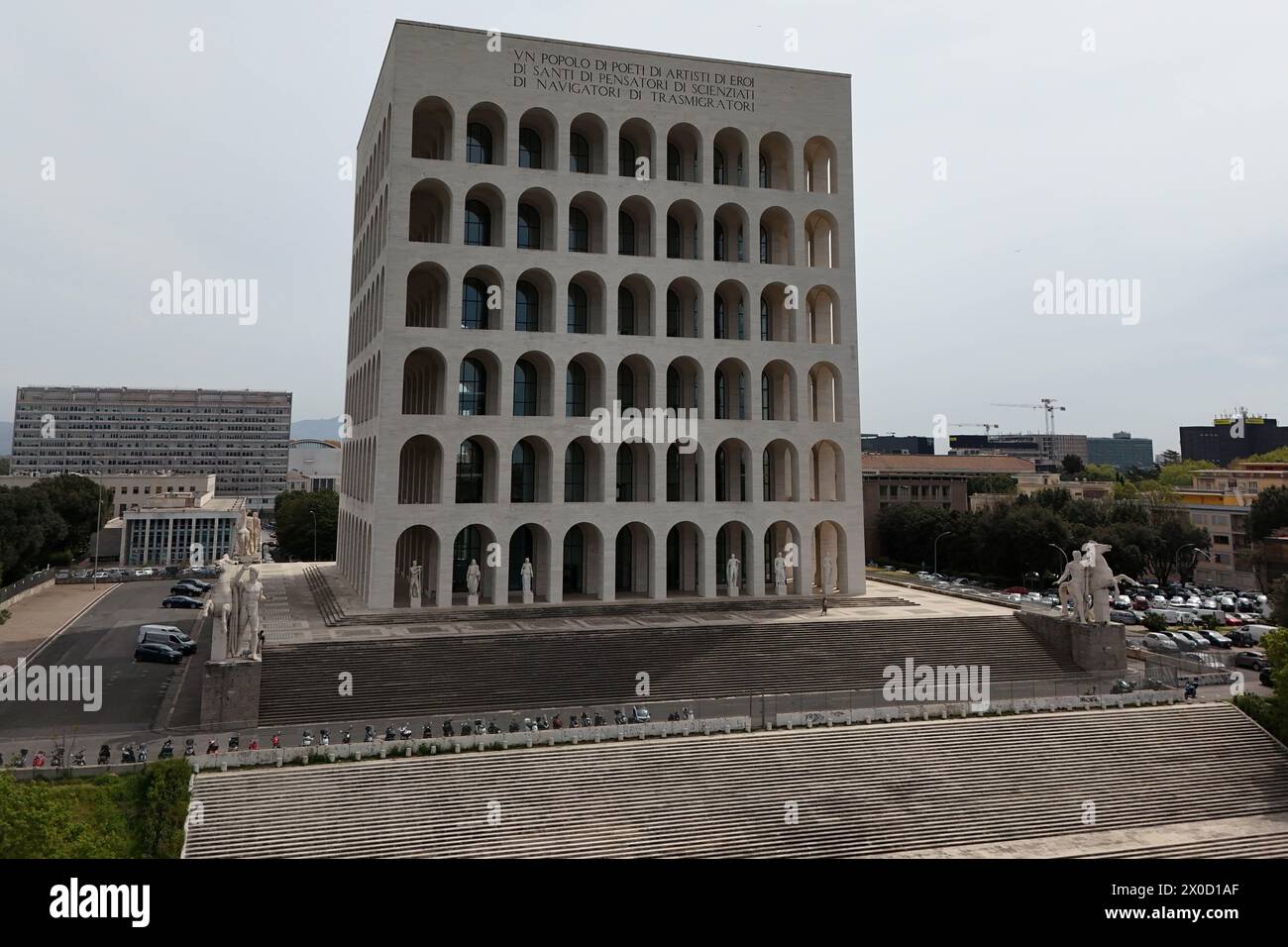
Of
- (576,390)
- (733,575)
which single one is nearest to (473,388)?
(576,390)

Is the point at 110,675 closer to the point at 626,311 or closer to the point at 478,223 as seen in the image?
the point at 478,223

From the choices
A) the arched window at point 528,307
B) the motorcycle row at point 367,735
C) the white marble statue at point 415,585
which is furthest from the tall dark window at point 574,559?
the motorcycle row at point 367,735

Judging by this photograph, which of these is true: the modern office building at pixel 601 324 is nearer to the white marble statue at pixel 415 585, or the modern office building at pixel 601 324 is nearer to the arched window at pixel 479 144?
the arched window at pixel 479 144

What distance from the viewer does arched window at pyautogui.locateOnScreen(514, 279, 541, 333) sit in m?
50.0

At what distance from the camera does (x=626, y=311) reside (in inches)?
2044

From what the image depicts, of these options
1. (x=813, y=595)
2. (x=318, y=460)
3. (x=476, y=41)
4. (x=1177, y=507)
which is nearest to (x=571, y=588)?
(x=813, y=595)

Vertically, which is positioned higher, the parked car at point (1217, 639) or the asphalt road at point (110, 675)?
the asphalt road at point (110, 675)

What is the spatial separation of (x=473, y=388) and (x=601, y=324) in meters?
8.49

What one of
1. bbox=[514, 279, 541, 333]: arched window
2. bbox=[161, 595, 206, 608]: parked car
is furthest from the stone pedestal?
bbox=[161, 595, 206, 608]: parked car

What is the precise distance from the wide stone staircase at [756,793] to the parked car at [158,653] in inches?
782

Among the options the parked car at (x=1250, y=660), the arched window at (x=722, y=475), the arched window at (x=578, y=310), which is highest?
the arched window at (x=578, y=310)

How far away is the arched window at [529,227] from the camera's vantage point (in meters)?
50.5

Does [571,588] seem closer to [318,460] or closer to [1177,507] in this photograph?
[1177,507]
